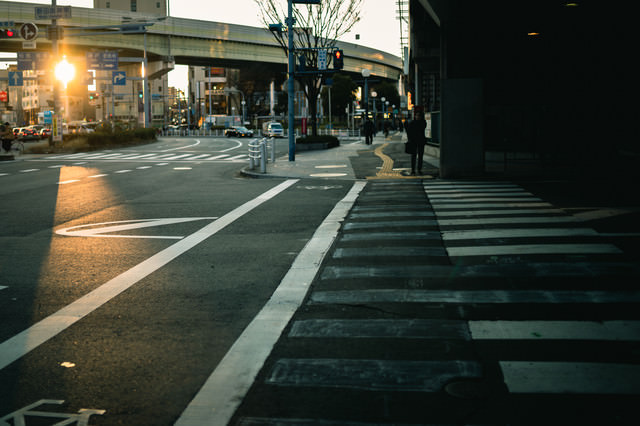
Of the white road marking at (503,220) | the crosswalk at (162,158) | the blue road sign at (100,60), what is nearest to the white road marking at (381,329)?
the white road marking at (503,220)

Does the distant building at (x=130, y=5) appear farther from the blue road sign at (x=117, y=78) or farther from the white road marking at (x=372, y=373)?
the white road marking at (x=372, y=373)

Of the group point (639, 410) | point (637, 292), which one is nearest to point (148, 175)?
point (637, 292)

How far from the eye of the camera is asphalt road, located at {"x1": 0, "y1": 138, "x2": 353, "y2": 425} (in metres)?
4.20

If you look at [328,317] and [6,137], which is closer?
[328,317]

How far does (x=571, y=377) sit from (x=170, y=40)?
216 feet

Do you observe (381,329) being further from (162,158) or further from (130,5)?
(130,5)

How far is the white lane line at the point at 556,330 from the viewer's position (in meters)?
4.93

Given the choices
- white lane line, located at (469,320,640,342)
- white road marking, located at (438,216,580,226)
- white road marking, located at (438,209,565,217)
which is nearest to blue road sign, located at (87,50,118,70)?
white road marking, located at (438,209,565,217)

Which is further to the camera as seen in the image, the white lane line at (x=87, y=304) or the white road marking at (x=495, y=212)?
the white road marking at (x=495, y=212)

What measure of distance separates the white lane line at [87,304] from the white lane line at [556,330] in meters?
3.29

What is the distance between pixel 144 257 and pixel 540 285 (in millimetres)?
4719

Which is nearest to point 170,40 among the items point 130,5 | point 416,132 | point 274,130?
point 274,130

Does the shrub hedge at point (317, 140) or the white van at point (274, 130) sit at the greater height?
the white van at point (274, 130)

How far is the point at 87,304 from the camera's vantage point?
6.18 m
